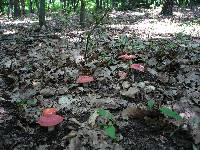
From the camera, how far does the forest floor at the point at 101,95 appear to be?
3.63 meters

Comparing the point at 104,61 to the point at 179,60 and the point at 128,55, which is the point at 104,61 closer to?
the point at 128,55

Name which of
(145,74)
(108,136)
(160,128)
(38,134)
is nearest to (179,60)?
(145,74)

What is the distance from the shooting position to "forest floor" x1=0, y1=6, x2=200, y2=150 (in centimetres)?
363

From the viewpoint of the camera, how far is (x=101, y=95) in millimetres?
4730

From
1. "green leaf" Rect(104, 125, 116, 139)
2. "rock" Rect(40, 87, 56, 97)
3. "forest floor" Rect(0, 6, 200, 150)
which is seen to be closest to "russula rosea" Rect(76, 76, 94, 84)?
"forest floor" Rect(0, 6, 200, 150)

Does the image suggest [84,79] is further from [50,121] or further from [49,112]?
[50,121]

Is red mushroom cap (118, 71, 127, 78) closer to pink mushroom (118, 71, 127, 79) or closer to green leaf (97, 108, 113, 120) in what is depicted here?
pink mushroom (118, 71, 127, 79)

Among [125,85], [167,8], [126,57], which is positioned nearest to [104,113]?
[125,85]

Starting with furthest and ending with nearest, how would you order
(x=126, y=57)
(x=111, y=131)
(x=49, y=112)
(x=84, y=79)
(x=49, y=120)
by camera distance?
1. (x=126, y=57)
2. (x=84, y=79)
3. (x=49, y=112)
4. (x=49, y=120)
5. (x=111, y=131)

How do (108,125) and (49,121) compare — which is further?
(108,125)

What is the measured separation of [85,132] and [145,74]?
209cm

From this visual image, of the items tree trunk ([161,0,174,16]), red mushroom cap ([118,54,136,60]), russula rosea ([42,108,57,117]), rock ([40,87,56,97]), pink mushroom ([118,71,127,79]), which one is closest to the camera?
russula rosea ([42,108,57,117])

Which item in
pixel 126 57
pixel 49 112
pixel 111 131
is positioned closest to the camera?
pixel 111 131

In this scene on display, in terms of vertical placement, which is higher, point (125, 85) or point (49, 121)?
point (125, 85)
